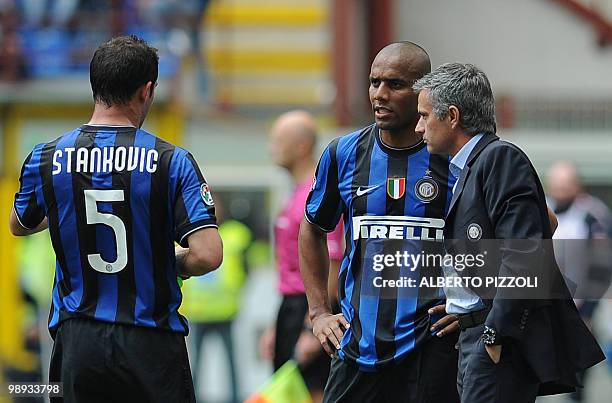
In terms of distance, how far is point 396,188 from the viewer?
5.29 meters

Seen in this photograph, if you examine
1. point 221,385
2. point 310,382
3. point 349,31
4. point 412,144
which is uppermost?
point 349,31

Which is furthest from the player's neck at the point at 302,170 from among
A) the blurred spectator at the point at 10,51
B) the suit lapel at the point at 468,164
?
the blurred spectator at the point at 10,51

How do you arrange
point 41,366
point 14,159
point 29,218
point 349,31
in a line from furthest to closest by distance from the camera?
point 349,31 < point 14,159 < point 41,366 < point 29,218

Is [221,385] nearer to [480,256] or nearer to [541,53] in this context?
[541,53]

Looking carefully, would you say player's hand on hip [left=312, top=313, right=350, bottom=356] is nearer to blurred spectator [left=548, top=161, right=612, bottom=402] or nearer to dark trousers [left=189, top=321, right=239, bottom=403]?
blurred spectator [left=548, top=161, right=612, bottom=402]

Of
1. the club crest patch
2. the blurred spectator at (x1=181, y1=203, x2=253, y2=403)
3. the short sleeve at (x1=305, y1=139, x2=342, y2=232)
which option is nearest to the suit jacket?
the club crest patch

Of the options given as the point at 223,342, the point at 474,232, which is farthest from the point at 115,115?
the point at 223,342

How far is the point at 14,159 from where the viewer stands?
13.8m

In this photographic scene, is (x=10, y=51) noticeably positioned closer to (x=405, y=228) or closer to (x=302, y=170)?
(x=302, y=170)

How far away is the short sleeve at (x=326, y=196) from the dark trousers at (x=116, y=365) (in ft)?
3.11

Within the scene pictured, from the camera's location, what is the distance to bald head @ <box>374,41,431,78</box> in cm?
529

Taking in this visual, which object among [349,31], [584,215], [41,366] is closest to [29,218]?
[584,215]

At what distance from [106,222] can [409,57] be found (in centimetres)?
140

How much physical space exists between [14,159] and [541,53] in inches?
302
